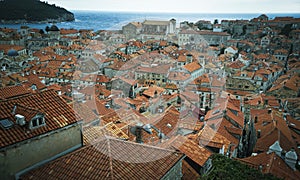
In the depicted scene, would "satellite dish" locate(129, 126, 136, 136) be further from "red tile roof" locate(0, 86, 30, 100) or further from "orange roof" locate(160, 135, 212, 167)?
"red tile roof" locate(0, 86, 30, 100)

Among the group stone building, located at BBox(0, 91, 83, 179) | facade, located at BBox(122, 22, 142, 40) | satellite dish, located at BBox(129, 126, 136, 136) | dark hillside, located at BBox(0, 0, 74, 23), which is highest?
dark hillside, located at BBox(0, 0, 74, 23)

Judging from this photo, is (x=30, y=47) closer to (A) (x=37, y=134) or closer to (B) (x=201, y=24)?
(B) (x=201, y=24)

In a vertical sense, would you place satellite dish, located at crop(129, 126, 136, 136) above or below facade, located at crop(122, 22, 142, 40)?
below

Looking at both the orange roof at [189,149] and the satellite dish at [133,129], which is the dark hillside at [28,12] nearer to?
the satellite dish at [133,129]

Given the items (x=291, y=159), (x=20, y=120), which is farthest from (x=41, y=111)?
(x=291, y=159)

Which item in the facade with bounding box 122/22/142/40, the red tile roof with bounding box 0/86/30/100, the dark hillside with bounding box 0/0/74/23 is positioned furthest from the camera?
the dark hillside with bounding box 0/0/74/23

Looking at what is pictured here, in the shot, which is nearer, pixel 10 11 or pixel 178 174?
pixel 178 174

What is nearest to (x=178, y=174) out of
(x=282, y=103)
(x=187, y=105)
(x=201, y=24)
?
(x=187, y=105)

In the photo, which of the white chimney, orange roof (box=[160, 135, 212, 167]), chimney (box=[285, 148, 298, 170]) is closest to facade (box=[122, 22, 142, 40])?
orange roof (box=[160, 135, 212, 167])
